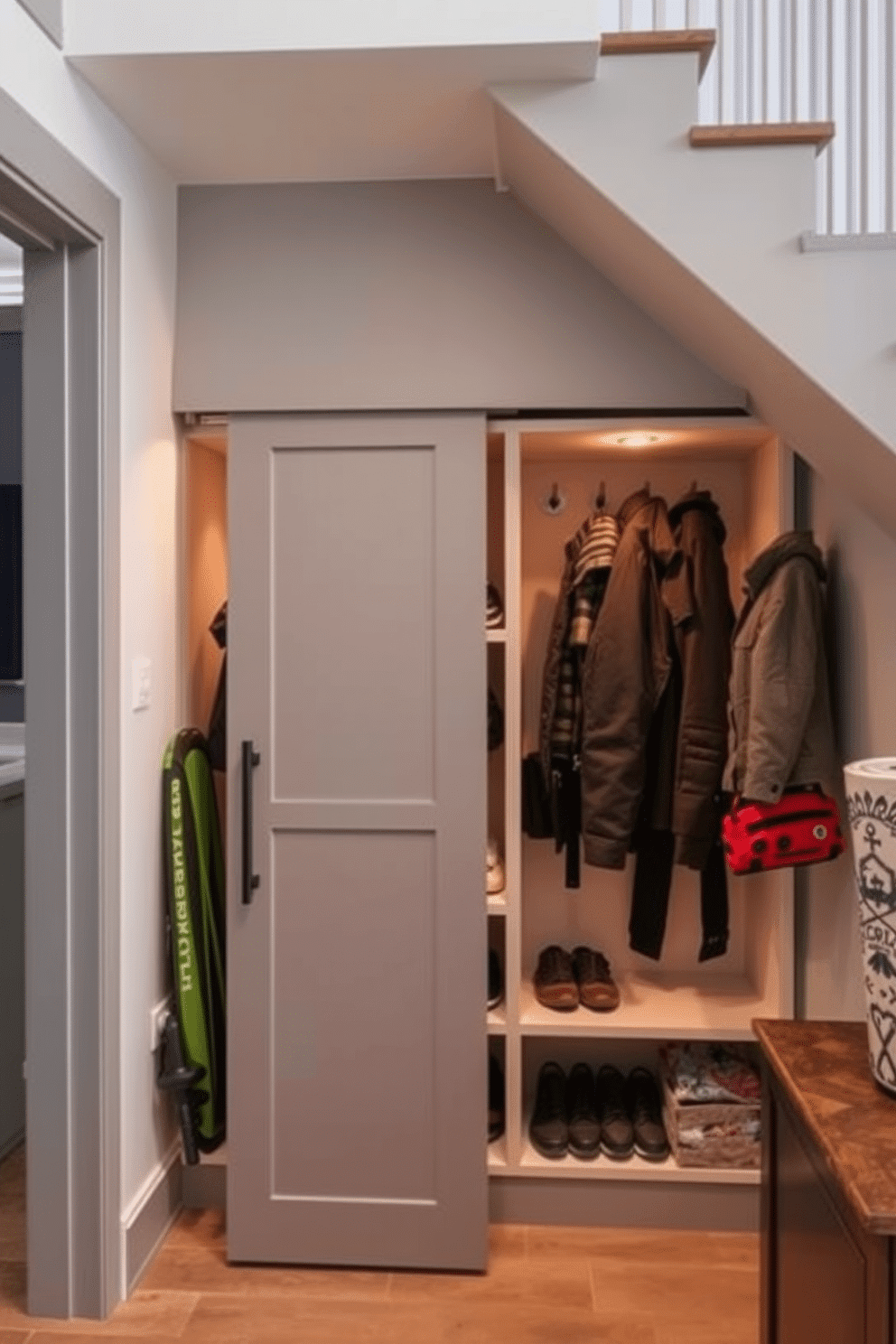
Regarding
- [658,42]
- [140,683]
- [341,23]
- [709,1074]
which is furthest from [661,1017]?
[341,23]

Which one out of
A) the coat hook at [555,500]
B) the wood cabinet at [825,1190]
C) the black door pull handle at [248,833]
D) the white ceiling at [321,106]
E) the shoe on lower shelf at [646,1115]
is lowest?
the shoe on lower shelf at [646,1115]

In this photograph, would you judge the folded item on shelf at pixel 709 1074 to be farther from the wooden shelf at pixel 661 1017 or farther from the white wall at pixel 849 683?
the white wall at pixel 849 683

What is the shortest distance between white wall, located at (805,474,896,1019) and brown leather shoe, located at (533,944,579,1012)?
533 millimetres

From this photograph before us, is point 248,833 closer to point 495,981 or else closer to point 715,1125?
point 495,981

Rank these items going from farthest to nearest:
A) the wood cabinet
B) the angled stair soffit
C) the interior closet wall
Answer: the interior closet wall
the angled stair soffit
the wood cabinet

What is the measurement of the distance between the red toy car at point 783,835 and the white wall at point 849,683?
142mm

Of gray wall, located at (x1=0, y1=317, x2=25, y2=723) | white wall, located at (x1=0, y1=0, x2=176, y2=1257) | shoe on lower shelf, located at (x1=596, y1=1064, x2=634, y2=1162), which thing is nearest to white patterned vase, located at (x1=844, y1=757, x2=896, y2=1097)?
shoe on lower shelf, located at (x1=596, y1=1064, x2=634, y2=1162)

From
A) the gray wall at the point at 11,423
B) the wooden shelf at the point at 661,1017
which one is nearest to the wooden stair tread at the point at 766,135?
the wooden shelf at the point at 661,1017

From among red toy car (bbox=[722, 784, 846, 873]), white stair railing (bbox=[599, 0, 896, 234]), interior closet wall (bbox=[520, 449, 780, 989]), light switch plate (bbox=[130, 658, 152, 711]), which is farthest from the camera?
interior closet wall (bbox=[520, 449, 780, 989])

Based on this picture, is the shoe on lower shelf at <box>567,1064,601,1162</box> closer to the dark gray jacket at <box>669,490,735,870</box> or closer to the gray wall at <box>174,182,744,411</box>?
the dark gray jacket at <box>669,490,735,870</box>

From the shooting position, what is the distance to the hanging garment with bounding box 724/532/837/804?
1960mm

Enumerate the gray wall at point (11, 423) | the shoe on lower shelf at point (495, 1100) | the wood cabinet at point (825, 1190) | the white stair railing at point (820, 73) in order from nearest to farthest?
1. the wood cabinet at point (825, 1190)
2. the white stair railing at point (820, 73)
3. the shoe on lower shelf at point (495, 1100)
4. the gray wall at point (11, 423)

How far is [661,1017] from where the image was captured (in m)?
2.37

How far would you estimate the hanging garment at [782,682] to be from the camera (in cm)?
196
